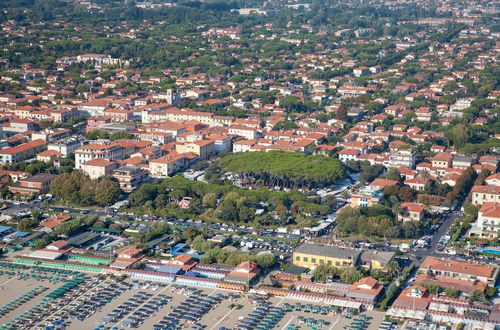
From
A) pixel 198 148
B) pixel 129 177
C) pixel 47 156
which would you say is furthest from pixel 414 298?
pixel 47 156

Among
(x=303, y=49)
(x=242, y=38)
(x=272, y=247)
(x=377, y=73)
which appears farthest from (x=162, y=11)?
(x=272, y=247)

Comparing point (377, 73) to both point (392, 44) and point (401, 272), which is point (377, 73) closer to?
point (392, 44)

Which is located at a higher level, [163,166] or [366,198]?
[366,198]

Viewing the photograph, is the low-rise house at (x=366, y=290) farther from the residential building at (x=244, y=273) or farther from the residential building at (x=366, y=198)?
the residential building at (x=366, y=198)

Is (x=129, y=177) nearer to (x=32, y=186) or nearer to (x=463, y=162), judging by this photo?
(x=32, y=186)

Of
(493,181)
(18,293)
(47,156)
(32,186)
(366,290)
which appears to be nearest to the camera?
(366,290)

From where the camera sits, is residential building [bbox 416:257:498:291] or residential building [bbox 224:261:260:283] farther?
residential building [bbox 224:261:260:283]

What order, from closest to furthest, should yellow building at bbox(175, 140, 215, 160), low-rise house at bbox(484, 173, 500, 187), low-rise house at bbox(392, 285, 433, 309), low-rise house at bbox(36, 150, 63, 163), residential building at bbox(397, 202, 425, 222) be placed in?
low-rise house at bbox(392, 285, 433, 309)
residential building at bbox(397, 202, 425, 222)
low-rise house at bbox(484, 173, 500, 187)
low-rise house at bbox(36, 150, 63, 163)
yellow building at bbox(175, 140, 215, 160)

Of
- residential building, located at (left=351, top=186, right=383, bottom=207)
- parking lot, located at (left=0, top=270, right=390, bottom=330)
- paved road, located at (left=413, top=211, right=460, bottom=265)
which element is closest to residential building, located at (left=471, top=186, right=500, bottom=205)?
paved road, located at (left=413, top=211, right=460, bottom=265)

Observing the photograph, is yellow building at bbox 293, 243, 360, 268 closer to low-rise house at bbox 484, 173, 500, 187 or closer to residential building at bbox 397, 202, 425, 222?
residential building at bbox 397, 202, 425, 222

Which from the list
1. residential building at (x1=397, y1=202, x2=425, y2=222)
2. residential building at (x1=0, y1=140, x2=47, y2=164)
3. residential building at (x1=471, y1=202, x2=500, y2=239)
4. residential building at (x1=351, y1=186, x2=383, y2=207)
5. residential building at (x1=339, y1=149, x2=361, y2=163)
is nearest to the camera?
residential building at (x1=471, y1=202, x2=500, y2=239)
